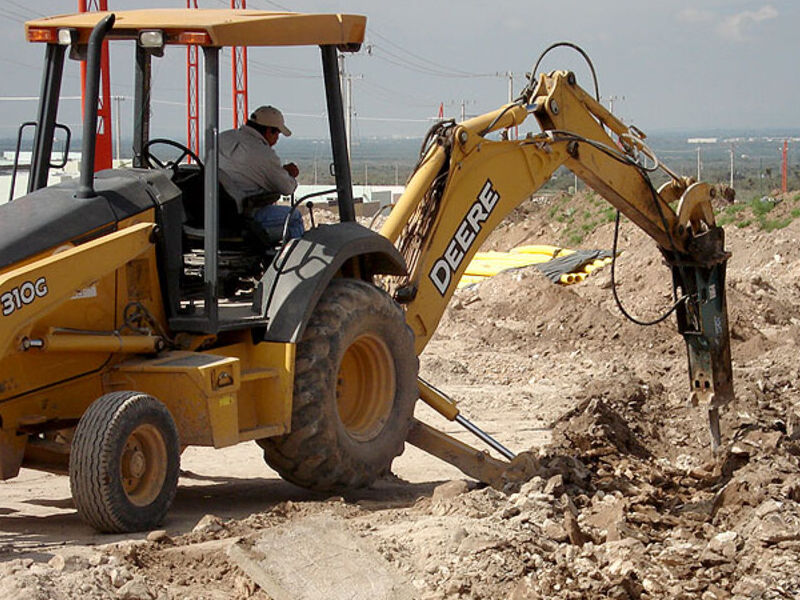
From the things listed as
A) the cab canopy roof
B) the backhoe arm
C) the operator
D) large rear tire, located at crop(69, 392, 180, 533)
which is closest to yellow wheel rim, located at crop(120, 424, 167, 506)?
large rear tire, located at crop(69, 392, 180, 533)

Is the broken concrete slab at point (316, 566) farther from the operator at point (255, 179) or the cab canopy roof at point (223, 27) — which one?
the cab canopy roof at point (223, 27)

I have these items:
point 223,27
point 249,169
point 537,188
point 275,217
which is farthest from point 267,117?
point 537,188

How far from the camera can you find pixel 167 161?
24.8 feet

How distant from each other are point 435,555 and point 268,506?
7.32 ft

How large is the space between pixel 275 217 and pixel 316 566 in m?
2.57

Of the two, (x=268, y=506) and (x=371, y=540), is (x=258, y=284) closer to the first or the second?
(x=268, y=506)

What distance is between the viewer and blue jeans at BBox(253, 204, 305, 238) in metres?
7.34

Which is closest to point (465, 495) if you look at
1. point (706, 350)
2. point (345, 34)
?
point (345, 34)

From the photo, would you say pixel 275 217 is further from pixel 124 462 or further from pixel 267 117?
pixel 124 462

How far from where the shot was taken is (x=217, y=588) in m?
5.21

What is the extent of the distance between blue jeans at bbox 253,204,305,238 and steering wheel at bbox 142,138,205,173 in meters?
0.42

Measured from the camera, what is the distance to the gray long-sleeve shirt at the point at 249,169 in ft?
23.8

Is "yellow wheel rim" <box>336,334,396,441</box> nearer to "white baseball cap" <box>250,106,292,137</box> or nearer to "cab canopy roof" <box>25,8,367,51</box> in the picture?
"white baseball cap" <box>250,106,292,137</box>

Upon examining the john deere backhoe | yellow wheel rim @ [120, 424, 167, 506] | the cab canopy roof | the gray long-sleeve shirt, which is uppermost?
the cab canopy roof
